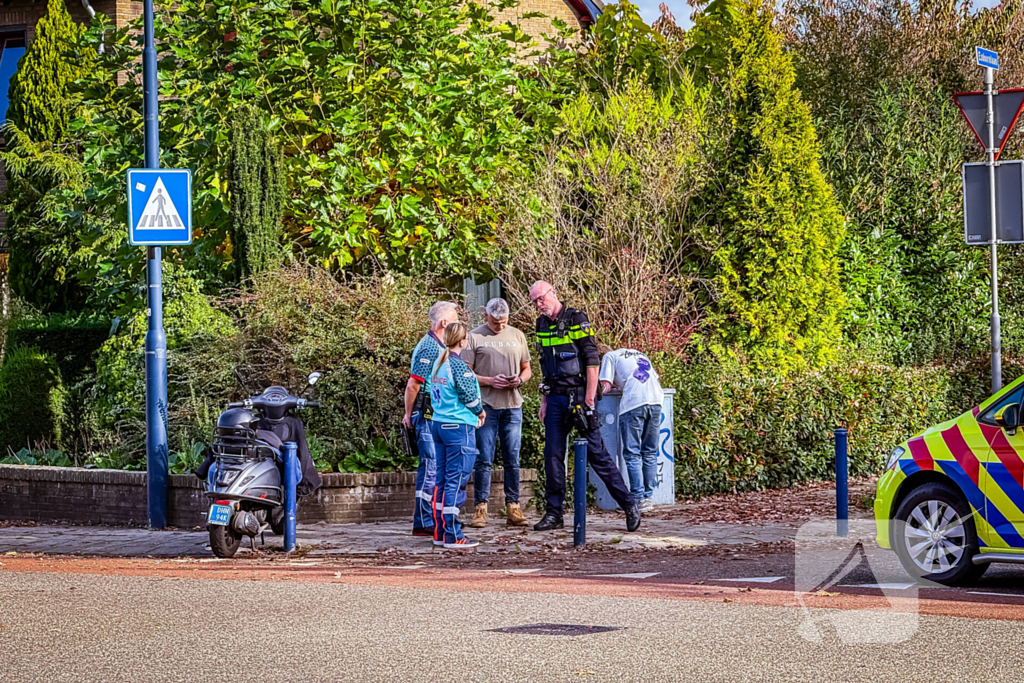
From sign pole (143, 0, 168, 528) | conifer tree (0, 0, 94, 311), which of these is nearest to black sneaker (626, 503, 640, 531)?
sign pole (143, 0, 168, 528)

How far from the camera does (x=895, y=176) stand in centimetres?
2111

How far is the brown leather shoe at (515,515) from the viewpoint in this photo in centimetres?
1154

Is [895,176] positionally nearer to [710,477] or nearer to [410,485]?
[710,477]

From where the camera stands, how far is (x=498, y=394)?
11.5m

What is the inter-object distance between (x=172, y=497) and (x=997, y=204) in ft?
26.9

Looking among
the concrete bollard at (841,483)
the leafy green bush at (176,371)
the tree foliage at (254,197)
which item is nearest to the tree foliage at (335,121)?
the tree foliage at (254,197)

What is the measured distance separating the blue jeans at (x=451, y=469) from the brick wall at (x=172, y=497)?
5.48ft

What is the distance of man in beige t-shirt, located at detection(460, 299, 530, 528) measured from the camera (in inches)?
451

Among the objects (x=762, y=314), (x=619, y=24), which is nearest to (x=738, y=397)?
(x=762, y=314)

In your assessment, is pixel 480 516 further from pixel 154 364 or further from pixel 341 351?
pixel 154 364

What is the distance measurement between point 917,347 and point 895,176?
286 centimetres

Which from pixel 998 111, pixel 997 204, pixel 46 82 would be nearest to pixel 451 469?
pixel 997 204

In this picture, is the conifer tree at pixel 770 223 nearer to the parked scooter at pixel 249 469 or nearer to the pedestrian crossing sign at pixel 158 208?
the pedestrian crossing sign at pixel 158 208

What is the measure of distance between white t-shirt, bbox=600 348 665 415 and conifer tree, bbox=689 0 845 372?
4935mm
